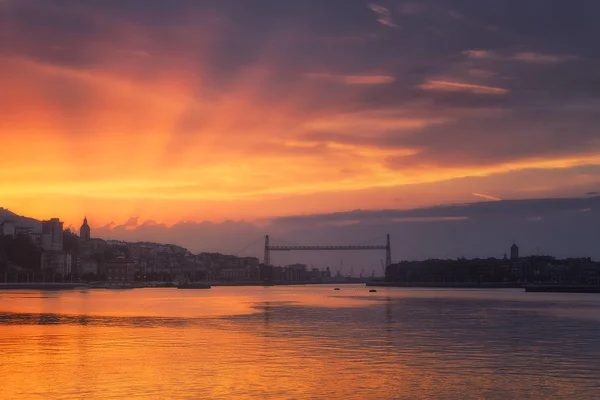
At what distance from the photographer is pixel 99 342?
1719 inches

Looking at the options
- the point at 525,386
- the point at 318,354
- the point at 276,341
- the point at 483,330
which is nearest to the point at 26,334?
the point at 276,341

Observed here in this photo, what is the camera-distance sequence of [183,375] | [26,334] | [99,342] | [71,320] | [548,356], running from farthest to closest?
1. [71,320]
2. [26,334]
3. [99,342]
4. [548,356]
5. [183,375]

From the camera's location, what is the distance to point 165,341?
44.6 metres

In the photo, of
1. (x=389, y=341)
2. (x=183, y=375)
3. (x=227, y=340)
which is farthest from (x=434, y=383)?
(x=227, y=340)

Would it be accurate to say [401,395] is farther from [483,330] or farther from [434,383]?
[483,330]

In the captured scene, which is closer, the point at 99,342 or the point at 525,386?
the point at 525,386

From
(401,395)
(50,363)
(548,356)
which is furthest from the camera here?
(548,356)

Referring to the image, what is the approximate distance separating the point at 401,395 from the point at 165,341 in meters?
21.2

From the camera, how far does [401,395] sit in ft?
86.2

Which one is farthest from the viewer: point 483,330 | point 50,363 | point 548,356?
point 483,330

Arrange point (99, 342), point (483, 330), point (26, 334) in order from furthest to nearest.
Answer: point (483, 330)
point (26, 334)
point (99, 342)

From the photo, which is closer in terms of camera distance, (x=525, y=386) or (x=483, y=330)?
(x=525, y=386)

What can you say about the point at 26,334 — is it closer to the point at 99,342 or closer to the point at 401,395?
the point at 99,342

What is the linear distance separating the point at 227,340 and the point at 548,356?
17.4m
